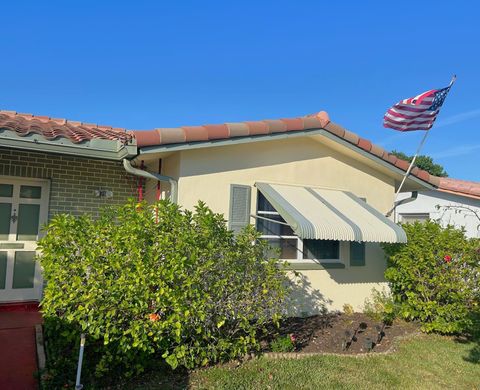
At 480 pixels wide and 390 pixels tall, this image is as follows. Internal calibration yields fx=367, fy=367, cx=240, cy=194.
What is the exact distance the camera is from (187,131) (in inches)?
299

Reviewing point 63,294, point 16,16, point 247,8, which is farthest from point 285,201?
point 16,16

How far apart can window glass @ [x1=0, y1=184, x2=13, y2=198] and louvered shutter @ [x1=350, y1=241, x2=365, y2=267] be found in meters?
9.08

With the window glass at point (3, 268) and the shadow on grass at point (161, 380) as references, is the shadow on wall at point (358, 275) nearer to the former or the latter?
the shadow on grass at point (161, 380)

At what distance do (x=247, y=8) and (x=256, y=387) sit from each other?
1087 cm

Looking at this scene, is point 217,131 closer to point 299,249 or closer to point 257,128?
point 257,128

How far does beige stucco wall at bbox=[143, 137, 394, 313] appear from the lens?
8.41 m

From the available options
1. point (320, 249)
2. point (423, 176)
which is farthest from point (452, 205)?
point (320, 249)

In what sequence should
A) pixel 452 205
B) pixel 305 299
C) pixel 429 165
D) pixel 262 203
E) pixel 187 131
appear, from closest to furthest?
pixel 187 131 → pixel 262 203 → pixel 305 299 → pixel 452 205 → pixel 429 165

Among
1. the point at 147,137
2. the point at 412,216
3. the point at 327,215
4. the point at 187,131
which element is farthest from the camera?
the point at 412,216

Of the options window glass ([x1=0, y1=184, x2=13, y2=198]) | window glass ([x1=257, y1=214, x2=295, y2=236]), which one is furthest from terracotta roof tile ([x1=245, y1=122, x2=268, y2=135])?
window glass ([x1=0, y1=184, x2=13, y2=198])

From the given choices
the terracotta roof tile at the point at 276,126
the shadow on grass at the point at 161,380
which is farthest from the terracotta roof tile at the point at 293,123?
the shadow on grass at the point at 161,380

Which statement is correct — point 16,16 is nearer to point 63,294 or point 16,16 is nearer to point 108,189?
point 108,189

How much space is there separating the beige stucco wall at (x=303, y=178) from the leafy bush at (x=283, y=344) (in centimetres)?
234

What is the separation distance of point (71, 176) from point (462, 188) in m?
15.7
